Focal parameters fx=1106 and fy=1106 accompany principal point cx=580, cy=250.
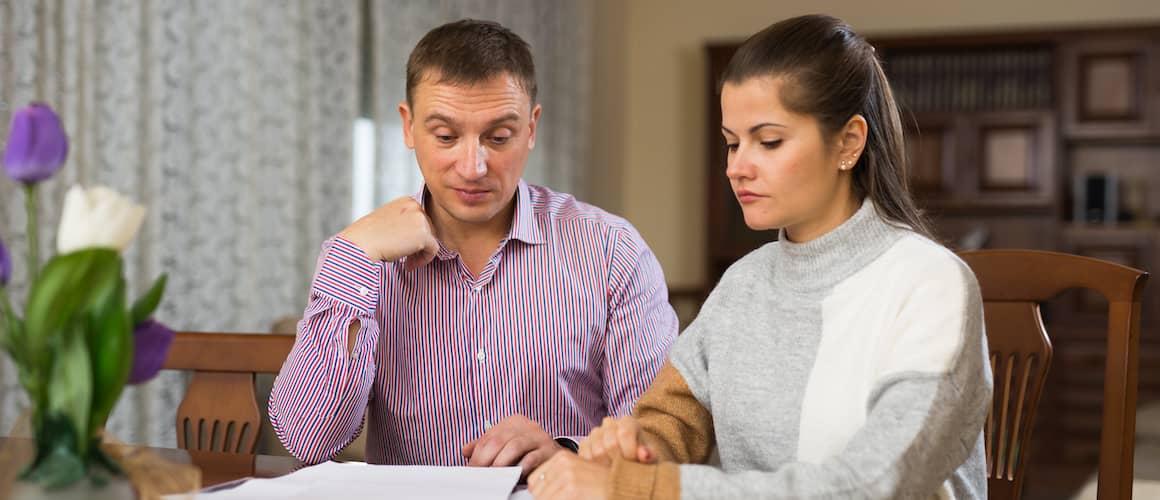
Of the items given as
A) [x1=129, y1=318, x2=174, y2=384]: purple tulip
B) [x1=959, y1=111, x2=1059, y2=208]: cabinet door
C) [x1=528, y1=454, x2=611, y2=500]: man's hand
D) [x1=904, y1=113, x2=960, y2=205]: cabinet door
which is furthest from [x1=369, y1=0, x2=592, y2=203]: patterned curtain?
[x1=129, y1=318, x2=174, y2=384]: purple tulip

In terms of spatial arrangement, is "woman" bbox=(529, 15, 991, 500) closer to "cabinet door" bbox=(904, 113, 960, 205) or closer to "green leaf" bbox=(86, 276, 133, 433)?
"green leaf" bbox=(86, 276, 133, 433)

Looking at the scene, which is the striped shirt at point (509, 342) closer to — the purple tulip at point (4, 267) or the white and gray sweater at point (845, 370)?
the white and gray sweater at point (845, 370)

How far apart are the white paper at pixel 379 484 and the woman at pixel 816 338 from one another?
84 millimetres

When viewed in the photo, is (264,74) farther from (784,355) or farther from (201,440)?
(784,355)

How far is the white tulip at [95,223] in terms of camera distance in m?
0.72

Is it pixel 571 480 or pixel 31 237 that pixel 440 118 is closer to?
pixel 571 480

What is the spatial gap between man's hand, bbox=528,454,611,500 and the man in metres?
0.47

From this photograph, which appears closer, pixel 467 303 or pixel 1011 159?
pixel 467 303

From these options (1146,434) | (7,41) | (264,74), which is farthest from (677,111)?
(7,41)

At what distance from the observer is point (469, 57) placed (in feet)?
5.38

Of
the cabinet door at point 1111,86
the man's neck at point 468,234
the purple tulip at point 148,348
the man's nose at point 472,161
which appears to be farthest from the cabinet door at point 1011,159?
the purple tulip at point 148,348

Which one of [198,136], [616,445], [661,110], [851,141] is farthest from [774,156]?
[661,110]

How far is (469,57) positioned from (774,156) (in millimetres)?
625

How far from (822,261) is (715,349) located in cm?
17
